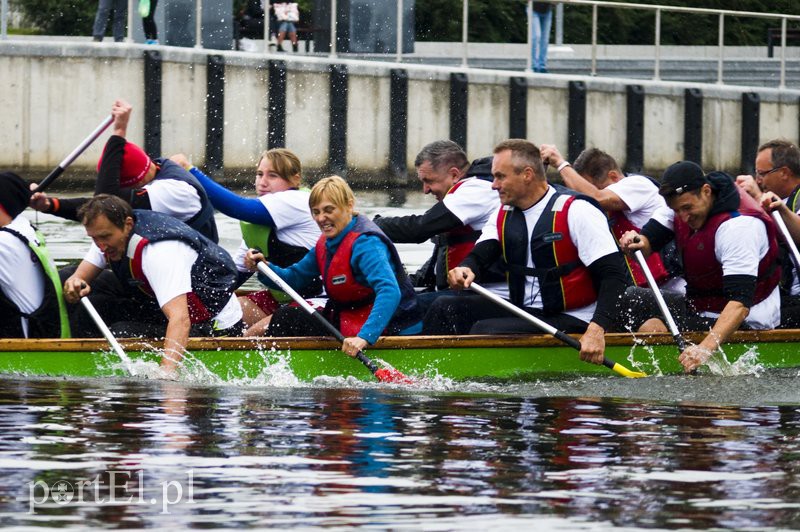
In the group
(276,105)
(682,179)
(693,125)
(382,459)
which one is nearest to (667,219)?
(682,179)

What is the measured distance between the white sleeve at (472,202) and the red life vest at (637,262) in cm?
83

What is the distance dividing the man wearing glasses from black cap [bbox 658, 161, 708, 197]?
833 millimetres

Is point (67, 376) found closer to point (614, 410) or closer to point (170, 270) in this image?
point (170, 270)

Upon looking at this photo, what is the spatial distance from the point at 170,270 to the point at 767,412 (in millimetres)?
2948

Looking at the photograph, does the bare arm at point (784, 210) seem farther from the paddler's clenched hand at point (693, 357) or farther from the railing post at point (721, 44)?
the railing post at point (721, 44)

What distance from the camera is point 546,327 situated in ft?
30.1

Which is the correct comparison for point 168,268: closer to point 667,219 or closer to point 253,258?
point 253,258

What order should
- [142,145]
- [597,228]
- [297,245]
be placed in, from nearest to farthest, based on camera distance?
[597,228], [297,245], [142,145]

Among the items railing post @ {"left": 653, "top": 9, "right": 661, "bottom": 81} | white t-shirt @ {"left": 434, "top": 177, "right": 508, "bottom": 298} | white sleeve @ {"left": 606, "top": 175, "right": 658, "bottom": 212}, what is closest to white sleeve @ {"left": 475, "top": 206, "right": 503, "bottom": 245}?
white t-shirt @ {"left": 434, "top": 177, "right": 508, "bottom": 298}

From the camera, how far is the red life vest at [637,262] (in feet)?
32.8

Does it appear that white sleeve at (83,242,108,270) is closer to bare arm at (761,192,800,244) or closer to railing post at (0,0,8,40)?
bare arm at (761,192,800,244)

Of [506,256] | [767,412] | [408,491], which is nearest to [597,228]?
[506,256]

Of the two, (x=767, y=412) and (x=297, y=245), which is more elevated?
(x=297, y=245)

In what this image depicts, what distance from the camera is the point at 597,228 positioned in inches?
353
